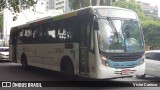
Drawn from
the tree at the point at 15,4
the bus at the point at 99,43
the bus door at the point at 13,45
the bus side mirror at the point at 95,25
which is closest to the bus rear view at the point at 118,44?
the bus at the point at 99,43

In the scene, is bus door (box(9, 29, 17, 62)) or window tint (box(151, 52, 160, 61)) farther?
bus door (box(9, 29, 17, 62))

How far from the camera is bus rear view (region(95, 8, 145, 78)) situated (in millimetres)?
11984

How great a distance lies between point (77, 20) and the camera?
44.5 ft

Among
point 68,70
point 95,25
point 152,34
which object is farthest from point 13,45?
point 152,34

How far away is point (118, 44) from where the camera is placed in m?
12.3

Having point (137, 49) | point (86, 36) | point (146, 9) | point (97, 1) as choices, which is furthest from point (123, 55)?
point (146, 9)

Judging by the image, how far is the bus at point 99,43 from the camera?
12.0 meters

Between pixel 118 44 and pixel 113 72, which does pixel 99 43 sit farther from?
pixel 113 72

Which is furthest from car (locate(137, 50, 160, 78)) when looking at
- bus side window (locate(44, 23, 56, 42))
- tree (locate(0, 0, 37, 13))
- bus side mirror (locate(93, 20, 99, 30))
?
tree (locate(0, 0, 37, 13))

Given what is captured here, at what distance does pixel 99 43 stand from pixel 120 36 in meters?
0.96

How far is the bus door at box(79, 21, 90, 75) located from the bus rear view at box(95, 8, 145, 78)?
72 centimetres

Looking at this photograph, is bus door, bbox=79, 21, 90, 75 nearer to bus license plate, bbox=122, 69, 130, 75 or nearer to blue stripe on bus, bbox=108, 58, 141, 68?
blue stripe on bus, bbox=108, 58, 141, 68

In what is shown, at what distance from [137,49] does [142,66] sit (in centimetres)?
75

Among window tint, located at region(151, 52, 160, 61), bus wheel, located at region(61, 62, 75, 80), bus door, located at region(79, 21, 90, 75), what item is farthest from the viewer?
window tint, located at region(151, 52, 160, 61)
